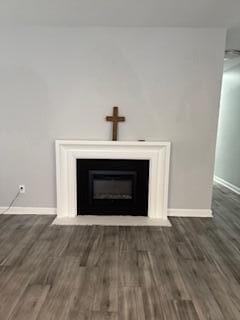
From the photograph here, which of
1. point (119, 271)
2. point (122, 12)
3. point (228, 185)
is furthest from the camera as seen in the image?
point (228, 185)

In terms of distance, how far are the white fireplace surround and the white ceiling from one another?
1458 millimetres

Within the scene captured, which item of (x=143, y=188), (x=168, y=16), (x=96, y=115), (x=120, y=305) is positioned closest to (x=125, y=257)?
(x=120, y=305)

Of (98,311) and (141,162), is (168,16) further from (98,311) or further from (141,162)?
(98,311)

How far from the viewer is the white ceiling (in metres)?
2.58

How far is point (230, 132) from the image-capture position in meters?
5.22

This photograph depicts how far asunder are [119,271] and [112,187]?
144 centimetres

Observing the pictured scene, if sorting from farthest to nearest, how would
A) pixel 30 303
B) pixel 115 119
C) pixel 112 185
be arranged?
1. pixel 112 185
2. pixel 115 119
3. pixel 30 303

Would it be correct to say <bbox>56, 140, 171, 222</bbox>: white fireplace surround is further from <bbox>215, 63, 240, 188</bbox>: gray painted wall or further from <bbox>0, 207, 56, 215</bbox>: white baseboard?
<bbox>215, 63, 240, 188</bbox>: gray painted wall

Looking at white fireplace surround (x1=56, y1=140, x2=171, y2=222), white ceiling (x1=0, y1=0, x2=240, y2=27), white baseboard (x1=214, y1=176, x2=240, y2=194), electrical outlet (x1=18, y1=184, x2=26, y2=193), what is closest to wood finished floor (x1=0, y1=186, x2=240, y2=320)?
white fireplace surround (x1=56, y1=140, x2=171, y2=222)

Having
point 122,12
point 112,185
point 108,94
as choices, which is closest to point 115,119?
point 108,94

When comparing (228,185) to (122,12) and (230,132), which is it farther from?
(122,12)

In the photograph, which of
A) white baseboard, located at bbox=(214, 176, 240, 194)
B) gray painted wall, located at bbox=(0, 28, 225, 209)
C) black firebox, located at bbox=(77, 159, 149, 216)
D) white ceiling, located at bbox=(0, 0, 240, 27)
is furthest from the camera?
white baseboard, located at bbox=(214, 176, 240, 194)

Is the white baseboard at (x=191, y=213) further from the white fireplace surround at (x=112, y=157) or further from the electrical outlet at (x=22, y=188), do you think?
the electrical outlet at (x=22, y=188)

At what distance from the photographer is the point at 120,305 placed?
182 centimetres
